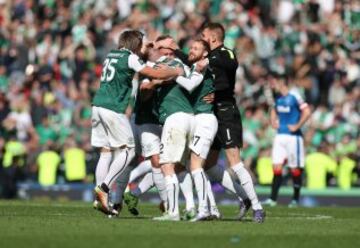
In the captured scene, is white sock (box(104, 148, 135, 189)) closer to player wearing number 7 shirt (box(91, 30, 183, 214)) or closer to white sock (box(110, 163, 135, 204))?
player wearing number 7 shirt (box(91, 30, 183, 214))

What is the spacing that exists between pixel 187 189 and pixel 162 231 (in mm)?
1988

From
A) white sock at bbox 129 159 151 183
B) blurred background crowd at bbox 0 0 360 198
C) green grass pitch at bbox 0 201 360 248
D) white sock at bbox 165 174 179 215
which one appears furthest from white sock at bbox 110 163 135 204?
blurred background crowd at bbox 0 0 360 198

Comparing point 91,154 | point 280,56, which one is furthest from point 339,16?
point 91,154

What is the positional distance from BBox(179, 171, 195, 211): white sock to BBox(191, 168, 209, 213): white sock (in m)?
0.11

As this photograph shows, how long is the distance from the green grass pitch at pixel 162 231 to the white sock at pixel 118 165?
1.64 ft

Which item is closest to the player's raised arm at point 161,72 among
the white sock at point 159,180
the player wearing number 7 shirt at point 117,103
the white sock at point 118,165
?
the player wearing number 7 shirt at point 117,103

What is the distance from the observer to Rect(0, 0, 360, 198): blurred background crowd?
27609mm

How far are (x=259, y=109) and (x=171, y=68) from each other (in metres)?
13.8

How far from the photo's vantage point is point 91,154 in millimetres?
28031

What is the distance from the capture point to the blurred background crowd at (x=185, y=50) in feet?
90.6

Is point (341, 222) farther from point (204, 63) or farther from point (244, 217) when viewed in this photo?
point (204, 63)

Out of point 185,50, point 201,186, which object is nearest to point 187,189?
point 201,186

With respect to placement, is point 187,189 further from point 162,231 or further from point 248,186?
point 162,231

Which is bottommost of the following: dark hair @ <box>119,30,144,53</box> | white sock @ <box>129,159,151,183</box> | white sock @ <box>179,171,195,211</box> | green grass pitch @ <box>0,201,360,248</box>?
green grass pitch @ <box>0,201,360,248</box>
